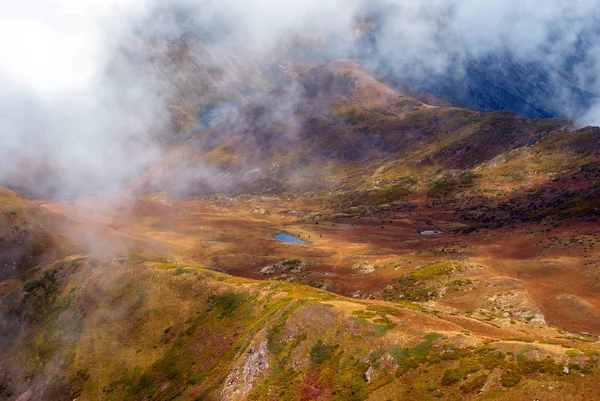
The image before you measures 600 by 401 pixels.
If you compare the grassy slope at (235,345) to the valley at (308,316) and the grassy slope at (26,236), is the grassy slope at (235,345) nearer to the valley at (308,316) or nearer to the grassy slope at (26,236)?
the valley at (308,316)

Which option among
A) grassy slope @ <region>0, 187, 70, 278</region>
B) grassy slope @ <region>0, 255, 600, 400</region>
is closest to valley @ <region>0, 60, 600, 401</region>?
grassy slope @ <region>0, 255, 600, 400</region>

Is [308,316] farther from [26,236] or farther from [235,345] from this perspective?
[26,236]

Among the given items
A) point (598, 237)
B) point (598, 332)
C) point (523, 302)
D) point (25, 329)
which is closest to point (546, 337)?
point (598, 332)

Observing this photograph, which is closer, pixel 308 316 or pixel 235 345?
pixel 308 316

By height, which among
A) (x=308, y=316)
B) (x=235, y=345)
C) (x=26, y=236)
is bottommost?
(x=235, y=345)

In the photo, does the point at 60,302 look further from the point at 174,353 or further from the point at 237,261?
the point at 237,261

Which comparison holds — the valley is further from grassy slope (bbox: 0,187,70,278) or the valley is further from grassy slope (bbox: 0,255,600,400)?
grassy slope (bbox: 0,187,70,278)

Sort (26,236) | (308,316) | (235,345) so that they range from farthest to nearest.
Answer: (26,236)
(235,345)
(308,316)

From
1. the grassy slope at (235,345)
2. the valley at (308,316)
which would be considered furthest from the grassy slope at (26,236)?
the grassy slope at (235,345)

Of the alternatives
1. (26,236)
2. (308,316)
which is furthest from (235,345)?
(26,236)
